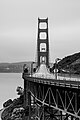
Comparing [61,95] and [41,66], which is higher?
[41,66]

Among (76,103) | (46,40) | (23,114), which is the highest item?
(46,40)

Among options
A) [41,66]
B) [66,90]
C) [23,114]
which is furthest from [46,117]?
[41,66]

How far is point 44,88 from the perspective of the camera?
3167cm

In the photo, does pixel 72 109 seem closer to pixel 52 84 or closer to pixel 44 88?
pixel 52 84

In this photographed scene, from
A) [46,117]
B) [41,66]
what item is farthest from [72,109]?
[41,66]

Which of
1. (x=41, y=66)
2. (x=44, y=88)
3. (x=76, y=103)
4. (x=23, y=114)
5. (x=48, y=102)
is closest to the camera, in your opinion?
(x=76, y=103)

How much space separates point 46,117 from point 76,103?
1654 cm

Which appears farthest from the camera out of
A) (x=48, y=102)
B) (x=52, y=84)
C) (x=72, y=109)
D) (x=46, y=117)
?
(x=46, y=117)

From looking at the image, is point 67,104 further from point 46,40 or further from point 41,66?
point 46,40

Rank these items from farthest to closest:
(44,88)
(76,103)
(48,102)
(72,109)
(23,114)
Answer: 1. (23,114)
2. (44,88)
3. (48,102)
4. (72,109)
5. (76,103)

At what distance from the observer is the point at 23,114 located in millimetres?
48125

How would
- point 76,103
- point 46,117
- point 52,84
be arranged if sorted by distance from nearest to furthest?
1. point 76,103
2. point 52,84
3. point 46,117

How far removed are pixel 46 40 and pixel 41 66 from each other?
829cm

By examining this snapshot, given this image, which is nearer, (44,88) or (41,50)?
(44,88)
